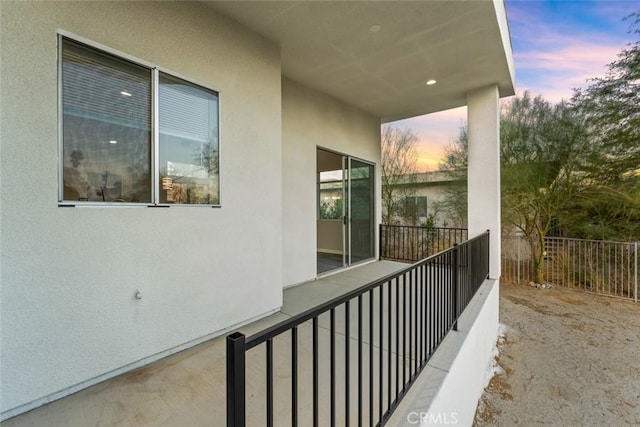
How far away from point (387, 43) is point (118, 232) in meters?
3.21

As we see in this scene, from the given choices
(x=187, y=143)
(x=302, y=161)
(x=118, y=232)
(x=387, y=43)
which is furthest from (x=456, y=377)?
(x=387, y=43)

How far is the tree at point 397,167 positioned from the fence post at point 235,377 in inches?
302

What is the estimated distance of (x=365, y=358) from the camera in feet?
6.84

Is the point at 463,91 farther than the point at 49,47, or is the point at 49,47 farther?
the point at 463,91

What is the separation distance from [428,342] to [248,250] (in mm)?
1779

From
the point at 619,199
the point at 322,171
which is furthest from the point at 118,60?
the point at 619,199

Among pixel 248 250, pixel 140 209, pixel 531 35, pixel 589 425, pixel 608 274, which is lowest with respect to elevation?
pixel 589 425

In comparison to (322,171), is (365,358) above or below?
below

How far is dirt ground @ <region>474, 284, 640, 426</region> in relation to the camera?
8.19ft

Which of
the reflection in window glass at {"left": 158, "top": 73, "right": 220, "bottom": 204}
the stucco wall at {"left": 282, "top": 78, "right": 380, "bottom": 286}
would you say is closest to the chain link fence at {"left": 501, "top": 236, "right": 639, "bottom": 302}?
the stucco wall at {"left": 282, "top": 78, "right": 380, "bottom": 286}

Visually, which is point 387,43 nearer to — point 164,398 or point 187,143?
point 187,143

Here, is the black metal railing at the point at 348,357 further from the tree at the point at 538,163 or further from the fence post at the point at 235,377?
the tree at the point at 538,163

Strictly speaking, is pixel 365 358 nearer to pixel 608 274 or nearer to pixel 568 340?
pixel 568 340

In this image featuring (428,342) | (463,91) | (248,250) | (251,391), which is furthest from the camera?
(463,91)
